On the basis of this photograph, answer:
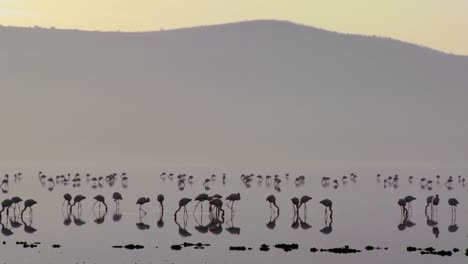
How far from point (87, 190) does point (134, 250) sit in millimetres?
39787

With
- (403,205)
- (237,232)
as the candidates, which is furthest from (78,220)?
(403,205)

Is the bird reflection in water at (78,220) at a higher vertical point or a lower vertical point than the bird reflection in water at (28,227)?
higher

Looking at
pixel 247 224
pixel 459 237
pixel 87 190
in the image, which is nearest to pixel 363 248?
pixel 459 237

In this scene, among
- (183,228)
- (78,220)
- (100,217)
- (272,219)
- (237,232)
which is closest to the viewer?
(237,232)

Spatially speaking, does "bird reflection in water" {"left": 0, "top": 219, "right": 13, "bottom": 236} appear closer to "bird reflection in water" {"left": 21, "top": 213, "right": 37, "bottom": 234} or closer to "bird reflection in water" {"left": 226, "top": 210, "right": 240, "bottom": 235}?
"bird reflection in water" {"left": 21, "top": 213, "right": 37, "bottom": 234}

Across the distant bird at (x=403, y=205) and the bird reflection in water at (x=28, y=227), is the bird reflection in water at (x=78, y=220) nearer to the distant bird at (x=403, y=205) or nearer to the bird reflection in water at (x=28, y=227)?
the bird reflection in water at (x=28, y=227)

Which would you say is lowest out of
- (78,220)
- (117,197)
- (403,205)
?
(78,220)

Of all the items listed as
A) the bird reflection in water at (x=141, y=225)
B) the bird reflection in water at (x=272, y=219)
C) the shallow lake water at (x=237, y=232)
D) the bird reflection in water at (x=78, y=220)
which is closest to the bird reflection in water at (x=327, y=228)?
the shallow lake water at (x=237, y=232)

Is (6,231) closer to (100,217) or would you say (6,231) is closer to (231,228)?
(100,217)

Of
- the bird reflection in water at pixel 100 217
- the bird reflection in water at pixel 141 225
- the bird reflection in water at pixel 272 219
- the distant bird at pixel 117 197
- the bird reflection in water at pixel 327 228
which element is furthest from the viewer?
the distant bird at pixel 117 197

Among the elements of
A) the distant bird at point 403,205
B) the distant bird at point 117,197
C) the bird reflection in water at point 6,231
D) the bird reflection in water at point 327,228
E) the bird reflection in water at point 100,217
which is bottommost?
the bird reflection in water at point 6,231

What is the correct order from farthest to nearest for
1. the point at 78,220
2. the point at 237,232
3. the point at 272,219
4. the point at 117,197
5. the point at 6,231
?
the point at 117,197, the point at 272,219, the point at 78,220, the point at 237,232, the point at 6,231

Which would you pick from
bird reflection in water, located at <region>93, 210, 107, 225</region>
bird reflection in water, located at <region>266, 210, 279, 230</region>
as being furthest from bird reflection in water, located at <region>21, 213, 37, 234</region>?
bird reflection in water, located at <region>266, 210, 279, 230</region>

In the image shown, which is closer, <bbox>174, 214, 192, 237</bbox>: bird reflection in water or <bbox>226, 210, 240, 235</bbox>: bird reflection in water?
<bbox>174, 214, 192, 237</bbox>: bird reflection in water
